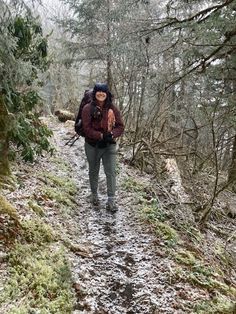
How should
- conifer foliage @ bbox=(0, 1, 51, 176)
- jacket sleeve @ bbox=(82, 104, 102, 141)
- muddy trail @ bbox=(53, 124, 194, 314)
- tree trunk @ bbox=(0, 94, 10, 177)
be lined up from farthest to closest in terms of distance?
jacket sleeve @ bbox=(82, 104, 102, 141) → tree trunk @ bbox=(0, 94, 10, 177) → conifer foliage @ bbox=(0, 1, 51, 176) → muddy trail @ bbox=(53, 124, 194, 314)

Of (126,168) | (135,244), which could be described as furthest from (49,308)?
(126,168)

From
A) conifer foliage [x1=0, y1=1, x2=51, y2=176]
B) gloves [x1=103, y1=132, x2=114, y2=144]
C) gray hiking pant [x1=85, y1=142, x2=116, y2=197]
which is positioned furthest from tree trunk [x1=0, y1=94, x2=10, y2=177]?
gloves [x1=103, y1=132, x2=114, y2=144]

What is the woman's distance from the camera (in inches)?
254

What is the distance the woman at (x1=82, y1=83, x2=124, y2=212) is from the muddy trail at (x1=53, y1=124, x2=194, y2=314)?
1.77ft

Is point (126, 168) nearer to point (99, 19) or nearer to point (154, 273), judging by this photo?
point (154, 273)

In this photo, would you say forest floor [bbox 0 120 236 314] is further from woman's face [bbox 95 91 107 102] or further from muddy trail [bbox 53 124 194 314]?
woman's face [bbox 95 91 107 102]

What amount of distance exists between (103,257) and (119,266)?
0.29 metres

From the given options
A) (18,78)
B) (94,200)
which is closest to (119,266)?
(94,200)

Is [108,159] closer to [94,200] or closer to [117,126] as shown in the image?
[117,126]

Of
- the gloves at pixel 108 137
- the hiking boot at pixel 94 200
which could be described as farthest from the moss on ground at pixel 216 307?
the gloves at pixel 108 137

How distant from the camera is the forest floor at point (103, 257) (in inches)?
156

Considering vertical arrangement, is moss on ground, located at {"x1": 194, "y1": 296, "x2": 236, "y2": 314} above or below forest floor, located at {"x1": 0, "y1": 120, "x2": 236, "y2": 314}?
below

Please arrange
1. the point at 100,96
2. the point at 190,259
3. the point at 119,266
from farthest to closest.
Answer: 1. the point at 100,96
2. the point at 190,259
3. the point at 119,266

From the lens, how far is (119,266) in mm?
4812
